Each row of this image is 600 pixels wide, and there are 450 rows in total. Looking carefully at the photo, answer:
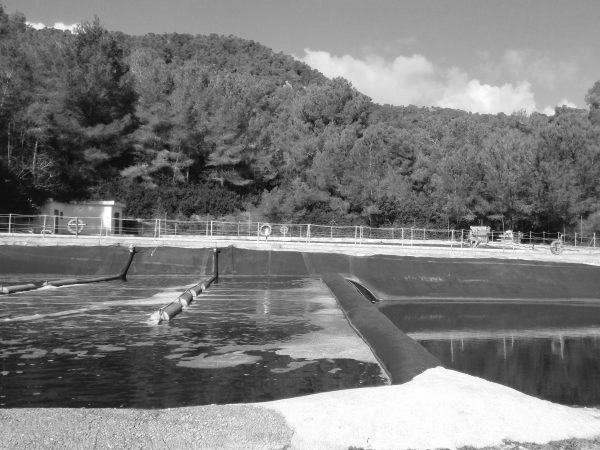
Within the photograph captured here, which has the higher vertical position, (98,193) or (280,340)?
(98,193)

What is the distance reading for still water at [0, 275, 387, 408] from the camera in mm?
6207

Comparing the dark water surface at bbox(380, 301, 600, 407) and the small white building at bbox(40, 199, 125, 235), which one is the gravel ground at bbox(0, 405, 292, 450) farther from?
the small white building at bbox(40, 199, 125, 235)

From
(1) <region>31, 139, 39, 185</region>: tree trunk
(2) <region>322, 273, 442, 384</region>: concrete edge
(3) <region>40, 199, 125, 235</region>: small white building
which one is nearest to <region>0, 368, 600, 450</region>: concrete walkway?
(2) <region>322, 273, 442, 384</region>: concrete edge

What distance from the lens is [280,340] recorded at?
917 centimetres

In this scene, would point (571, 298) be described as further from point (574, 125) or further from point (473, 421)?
point (574, 125)

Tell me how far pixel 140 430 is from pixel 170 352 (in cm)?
421

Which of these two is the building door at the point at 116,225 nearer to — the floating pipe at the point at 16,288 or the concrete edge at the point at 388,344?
the floating pipe at the point at 16,288

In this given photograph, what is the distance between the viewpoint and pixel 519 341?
12.2m

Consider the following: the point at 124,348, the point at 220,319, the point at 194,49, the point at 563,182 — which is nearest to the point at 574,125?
the point at 563,182

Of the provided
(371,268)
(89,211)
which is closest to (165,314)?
(371,268)

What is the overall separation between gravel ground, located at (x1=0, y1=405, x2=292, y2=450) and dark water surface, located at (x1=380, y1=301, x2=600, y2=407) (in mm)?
4988

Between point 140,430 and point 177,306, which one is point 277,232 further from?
point 140,430

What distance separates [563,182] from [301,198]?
1595 centimetres

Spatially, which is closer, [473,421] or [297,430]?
[297,430]
